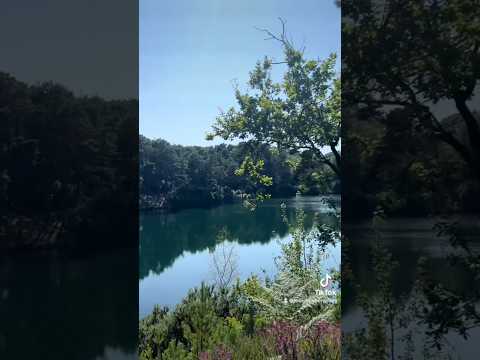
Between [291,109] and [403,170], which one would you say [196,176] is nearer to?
[291,109]

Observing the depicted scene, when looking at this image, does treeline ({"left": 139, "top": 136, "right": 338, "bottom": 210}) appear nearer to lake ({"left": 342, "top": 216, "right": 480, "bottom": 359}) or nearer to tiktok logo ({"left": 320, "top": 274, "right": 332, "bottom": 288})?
tiktok logo ({"left": 320, "top": 274, "right": 332, "bottom": 288})

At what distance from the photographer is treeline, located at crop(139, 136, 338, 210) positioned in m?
7.26

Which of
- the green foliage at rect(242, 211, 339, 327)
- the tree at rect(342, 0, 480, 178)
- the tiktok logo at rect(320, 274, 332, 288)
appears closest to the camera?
the tree at rect(342, 0, 480, 178)

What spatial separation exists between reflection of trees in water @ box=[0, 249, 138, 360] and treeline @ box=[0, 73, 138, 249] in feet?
0.55

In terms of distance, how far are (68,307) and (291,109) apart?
4045mm

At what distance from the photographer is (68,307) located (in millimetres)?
3342

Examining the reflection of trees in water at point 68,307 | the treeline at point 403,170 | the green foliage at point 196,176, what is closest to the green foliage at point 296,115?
the green foliage at point 196,176

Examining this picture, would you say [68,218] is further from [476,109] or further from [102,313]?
[476,109]

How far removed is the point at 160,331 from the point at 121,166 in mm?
2085

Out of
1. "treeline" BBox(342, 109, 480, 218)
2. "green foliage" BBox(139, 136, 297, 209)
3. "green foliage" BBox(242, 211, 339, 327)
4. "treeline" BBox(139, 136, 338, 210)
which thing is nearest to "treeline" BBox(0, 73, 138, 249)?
"treeline" BBox(342, 109, 480, 218)

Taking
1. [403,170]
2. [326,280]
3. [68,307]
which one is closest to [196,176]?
[326,280]

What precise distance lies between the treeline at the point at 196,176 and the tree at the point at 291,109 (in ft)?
1.94

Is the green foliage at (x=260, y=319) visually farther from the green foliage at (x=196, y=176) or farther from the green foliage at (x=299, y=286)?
the green foliage at (x=196, y=176)

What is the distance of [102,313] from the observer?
11.2ft
